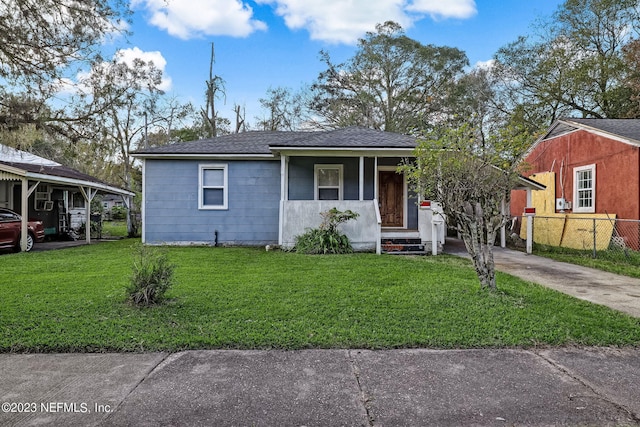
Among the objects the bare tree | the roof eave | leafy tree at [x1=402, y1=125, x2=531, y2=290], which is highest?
the bare tree

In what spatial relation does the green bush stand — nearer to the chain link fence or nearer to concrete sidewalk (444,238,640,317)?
the chain link fence

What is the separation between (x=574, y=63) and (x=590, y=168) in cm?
1215

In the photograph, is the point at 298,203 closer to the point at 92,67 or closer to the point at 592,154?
the point at 92,67

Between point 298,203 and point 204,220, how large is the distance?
11.1 ft

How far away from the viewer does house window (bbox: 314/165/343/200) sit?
1169cm

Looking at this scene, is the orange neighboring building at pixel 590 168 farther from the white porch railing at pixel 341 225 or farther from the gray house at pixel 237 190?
the gray house at pixel 237 190

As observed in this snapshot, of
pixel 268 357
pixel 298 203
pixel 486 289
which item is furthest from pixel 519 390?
pixel 298 203

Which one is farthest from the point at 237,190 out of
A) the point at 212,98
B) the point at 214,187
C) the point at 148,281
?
the point at 212,98

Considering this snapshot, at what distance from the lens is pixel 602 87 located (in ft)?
64.6

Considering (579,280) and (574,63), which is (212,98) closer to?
(574,63)

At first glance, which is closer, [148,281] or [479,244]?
[148,281]

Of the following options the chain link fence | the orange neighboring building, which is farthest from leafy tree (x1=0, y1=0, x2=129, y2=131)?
the chain link fence

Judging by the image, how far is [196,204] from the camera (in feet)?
38.4

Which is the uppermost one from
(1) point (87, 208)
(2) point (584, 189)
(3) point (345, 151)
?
(3) point (345, 151)
